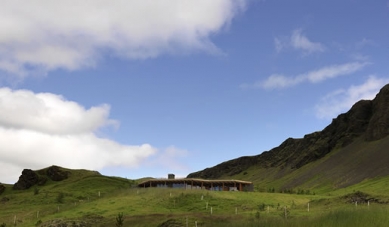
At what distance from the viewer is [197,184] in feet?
352

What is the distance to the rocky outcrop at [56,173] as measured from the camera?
460 feet

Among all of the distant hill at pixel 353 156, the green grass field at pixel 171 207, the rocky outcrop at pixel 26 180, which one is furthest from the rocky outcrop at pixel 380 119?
the rocky outcrop at pixel 26 180

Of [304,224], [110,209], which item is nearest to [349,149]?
[110,209]

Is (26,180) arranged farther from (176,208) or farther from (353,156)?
(353,156)

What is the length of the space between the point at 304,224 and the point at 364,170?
12538cm

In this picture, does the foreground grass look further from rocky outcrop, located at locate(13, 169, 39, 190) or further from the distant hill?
the distant hill

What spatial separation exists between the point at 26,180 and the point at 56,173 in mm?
9275

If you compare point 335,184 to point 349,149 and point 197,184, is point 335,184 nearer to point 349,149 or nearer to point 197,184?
point 349,149

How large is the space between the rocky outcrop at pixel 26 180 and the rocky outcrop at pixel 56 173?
4787mm

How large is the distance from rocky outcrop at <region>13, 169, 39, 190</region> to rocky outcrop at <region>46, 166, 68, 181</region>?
479cm

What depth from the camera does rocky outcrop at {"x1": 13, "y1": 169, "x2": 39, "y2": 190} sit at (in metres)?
135

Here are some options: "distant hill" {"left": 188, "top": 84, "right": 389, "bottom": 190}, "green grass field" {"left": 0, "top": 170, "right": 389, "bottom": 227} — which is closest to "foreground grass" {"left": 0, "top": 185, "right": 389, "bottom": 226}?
"green grass field" {"left": 0, "top": 170, "right": 389, "bottom": 227}

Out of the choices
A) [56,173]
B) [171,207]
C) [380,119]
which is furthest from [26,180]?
[380,119]

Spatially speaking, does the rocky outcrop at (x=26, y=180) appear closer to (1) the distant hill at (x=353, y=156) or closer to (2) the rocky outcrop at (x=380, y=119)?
(1) the distant hill at (x=353, y=156)
